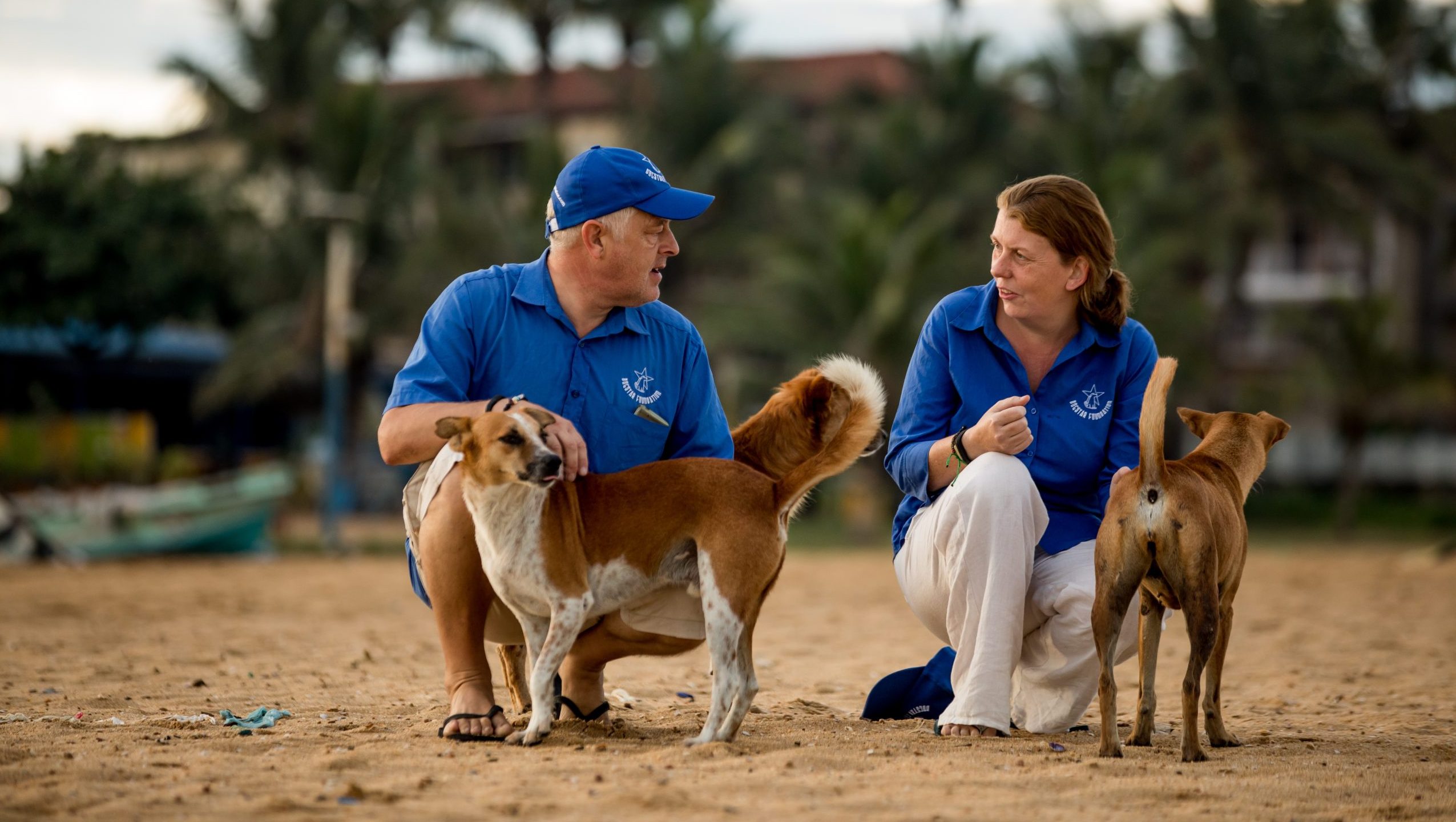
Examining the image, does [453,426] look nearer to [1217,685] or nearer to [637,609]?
[637,609]

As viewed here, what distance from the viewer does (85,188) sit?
775 inches

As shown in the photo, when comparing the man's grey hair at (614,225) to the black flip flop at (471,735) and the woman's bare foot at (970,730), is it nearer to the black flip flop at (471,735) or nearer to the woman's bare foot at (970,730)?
the black flip flop at (471,735)

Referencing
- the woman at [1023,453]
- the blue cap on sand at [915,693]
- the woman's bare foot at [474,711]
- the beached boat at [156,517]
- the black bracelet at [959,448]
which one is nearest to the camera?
the woman's bare foot at [474,711]

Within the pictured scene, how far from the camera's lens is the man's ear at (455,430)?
4289mm

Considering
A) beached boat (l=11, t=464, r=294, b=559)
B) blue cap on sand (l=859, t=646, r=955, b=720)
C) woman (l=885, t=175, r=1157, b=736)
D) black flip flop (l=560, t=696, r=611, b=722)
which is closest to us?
woman (l=885, t=175, r=1157, b=736)

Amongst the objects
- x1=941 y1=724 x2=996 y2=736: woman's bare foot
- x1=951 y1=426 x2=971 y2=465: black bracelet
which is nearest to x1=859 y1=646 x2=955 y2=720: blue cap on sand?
x1=941 y1=724 x2=996 y2=736: woman's bare foot

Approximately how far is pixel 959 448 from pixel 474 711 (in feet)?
5.86

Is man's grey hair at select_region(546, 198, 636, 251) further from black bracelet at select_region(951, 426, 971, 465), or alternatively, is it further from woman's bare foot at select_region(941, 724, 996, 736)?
woman's bare foot at select_region(941, 724, 996, 736)

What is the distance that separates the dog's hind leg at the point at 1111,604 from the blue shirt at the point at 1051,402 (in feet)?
2.25

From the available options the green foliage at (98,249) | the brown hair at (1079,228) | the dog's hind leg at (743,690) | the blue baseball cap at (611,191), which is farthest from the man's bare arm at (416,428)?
the green foliage at (98,249)

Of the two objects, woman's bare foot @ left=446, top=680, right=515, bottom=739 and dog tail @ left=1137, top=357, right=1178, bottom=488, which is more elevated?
dog tail @ left=1137, top=357, right=1178, bottom=488

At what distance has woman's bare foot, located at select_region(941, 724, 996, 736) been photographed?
4.59 metres

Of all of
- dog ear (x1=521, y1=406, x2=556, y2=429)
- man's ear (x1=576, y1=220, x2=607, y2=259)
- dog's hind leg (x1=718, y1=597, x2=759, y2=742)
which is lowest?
dog's hind leg (x1=718, y1=597, x2=759, y2=742)

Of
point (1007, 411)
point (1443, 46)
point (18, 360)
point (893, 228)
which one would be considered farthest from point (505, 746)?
point (1443, 46)
